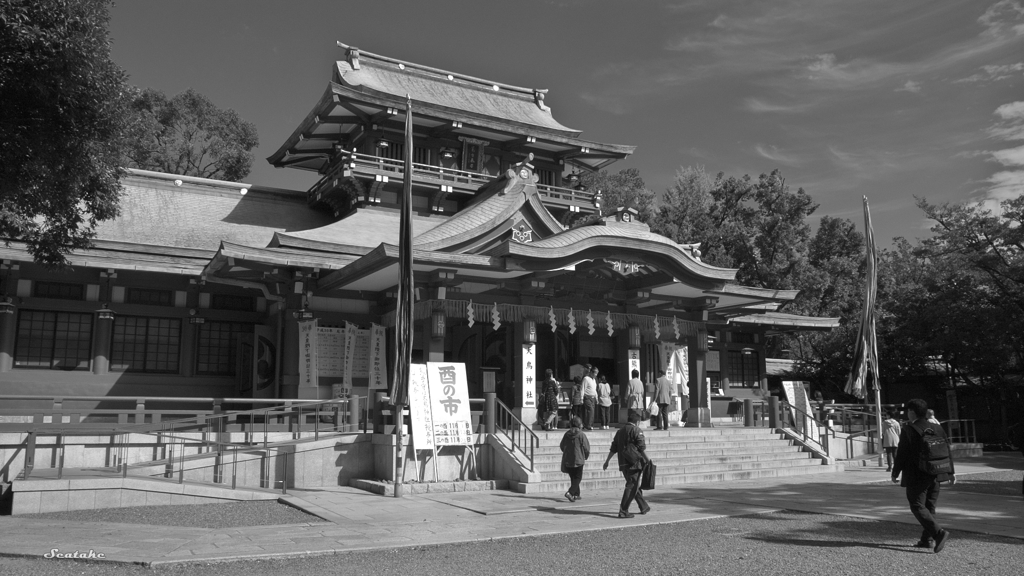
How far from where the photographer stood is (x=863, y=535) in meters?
9.49

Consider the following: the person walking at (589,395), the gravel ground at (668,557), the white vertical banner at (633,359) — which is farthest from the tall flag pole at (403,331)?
the white vertical banner at (633,359)

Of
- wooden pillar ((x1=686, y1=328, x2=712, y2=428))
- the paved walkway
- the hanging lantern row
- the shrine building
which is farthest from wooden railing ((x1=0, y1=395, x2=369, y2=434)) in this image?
wooden pillar ((x1=686, y1=328, x2=712, y2=428))

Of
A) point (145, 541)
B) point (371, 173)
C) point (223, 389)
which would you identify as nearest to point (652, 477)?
point (145, 541)

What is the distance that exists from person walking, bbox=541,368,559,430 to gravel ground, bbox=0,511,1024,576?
7779 millimetres

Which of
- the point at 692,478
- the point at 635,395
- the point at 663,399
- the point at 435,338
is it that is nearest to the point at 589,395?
the point at 635,395

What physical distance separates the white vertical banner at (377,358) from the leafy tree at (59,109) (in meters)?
7.19

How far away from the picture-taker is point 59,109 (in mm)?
10805

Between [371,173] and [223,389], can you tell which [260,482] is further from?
[371,173]

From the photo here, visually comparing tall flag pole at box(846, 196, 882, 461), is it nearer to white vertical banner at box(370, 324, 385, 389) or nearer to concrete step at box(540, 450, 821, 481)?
concrete step at box(540, 450, 821, 481)

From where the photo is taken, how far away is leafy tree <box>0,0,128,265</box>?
988 cm

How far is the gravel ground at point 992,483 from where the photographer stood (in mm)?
14091

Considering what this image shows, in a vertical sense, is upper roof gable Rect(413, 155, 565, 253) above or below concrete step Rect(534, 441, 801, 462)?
above

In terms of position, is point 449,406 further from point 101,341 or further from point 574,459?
point 101,341

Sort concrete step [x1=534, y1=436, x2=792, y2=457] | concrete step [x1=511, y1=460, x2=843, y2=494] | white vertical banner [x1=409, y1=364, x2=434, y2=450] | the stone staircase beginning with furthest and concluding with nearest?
concrete step [x1=534, y1=436, x2=792, y2=457], the stone staircase, white vertical banner [x1=409, y1=364, x2=434, y2=450], concrete step [x1=511, y1=460, x2=843, y2=494]
